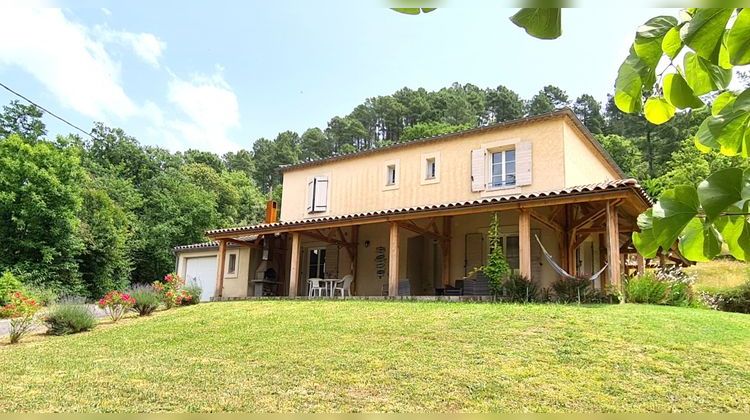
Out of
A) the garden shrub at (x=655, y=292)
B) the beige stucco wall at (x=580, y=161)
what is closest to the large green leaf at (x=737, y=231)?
the garden shrub at (x=655, y=292)

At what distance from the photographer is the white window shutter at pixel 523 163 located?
50.8ft

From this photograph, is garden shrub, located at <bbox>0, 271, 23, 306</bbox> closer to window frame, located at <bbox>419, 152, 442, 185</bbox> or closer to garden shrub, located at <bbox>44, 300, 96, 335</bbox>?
garden shrub, located at <bbox>44, 300, 96, 335</bbox>

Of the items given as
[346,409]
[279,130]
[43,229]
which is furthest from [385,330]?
[279,130]

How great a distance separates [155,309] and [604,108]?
4673cm

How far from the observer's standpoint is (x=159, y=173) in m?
39.2

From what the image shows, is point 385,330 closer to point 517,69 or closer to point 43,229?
point 517,69

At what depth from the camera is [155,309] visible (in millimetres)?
15156

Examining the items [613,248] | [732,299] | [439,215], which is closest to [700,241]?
[613,248]

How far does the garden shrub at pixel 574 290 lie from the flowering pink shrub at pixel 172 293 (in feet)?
34.2

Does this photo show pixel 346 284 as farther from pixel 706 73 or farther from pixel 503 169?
pixel 706 73

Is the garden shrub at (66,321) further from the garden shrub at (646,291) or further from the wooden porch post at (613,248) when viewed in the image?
the garden shrub at (646,291)

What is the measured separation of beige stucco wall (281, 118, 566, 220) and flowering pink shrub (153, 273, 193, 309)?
5.40 m

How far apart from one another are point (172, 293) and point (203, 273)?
5.91m

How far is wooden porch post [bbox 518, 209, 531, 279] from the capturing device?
40.6ft
